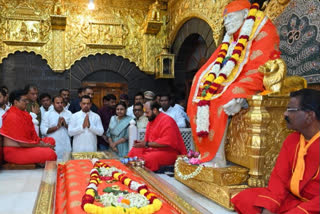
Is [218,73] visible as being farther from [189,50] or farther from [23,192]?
[189,50]

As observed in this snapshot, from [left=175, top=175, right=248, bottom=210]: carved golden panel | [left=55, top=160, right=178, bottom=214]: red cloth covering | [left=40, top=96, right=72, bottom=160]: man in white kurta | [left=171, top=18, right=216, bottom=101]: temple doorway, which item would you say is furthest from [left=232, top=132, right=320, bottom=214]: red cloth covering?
[left=171, top=18, right=216, bottom=101]: temple doorway

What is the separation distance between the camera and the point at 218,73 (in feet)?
11.8

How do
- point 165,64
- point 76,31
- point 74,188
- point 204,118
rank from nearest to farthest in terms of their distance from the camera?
point 74,188
point 204,118
point 165,64
point 76,31

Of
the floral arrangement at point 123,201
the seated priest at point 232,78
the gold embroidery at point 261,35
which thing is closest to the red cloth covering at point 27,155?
the floral arrangement at point 123,201

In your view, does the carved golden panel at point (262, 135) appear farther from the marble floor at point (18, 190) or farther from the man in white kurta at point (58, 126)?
the man in white kurta at point (58, 126)

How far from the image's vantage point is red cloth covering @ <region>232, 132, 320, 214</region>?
195cm

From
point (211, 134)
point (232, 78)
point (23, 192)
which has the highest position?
point (232, 78)

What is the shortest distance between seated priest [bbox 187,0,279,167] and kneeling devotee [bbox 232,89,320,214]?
1002mm

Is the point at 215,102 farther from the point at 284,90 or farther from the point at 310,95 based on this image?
the point at 310,95

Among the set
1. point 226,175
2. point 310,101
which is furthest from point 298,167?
point 226,175

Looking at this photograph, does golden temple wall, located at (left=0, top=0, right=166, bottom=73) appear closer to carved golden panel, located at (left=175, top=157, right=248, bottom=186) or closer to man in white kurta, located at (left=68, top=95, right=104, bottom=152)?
man in white kurta, located at (left=68, top=95, right=104, bottom=152)

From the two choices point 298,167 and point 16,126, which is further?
point 16,126

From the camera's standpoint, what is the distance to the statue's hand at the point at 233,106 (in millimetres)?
3082

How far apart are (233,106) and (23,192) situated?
7.59 feet
